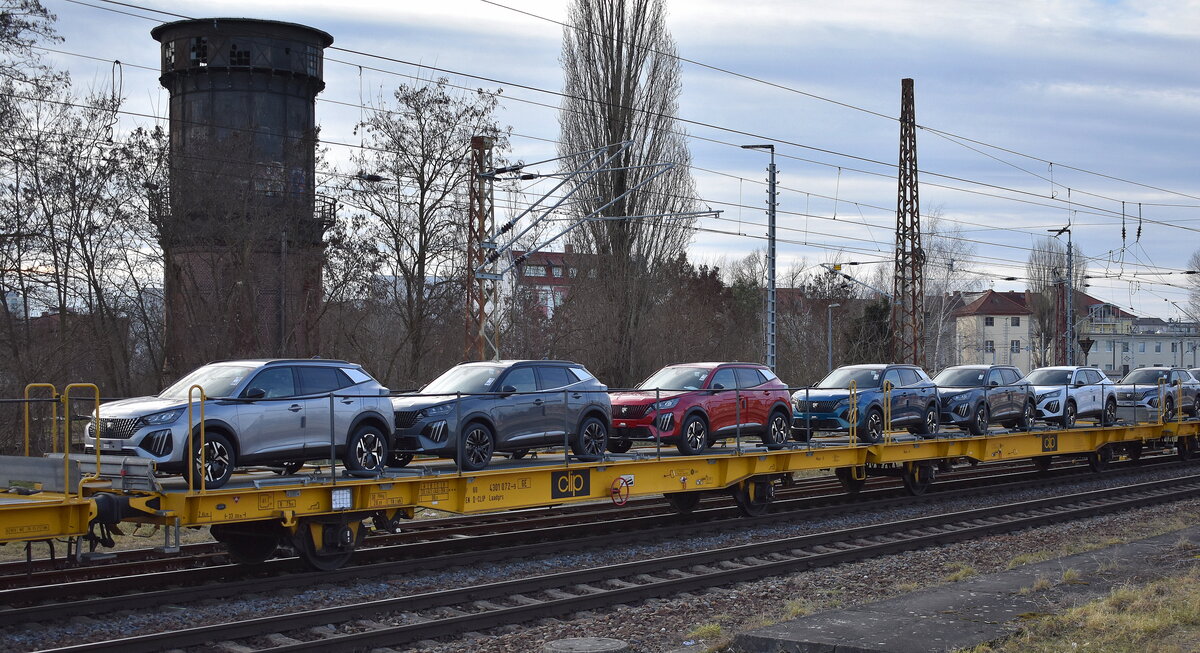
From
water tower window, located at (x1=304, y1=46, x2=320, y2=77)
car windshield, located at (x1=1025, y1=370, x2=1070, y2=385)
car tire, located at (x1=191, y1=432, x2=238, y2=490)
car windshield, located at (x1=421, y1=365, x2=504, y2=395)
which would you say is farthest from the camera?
water tower window, located at (x1=304, y1=46, x2=320, y2=77)

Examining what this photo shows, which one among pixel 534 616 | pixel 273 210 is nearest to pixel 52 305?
pixel 273 210

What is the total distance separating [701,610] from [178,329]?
1013 inches

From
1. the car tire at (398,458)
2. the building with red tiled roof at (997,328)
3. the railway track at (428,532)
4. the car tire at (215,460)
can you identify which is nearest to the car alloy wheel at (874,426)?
the railway track at (428,532)

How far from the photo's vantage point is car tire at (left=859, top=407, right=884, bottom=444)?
20.8m

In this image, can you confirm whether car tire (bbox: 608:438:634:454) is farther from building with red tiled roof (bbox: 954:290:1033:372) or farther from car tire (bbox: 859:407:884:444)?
building with red tiled roof (bbox: 954:290:1033:372)

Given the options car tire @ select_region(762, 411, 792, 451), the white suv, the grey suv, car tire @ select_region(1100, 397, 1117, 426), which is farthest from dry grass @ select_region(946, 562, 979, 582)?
car tire @ select_region(1100, 397, 1117, 426)

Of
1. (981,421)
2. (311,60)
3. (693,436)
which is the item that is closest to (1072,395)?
(981,421)

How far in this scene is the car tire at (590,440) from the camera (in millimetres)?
16109

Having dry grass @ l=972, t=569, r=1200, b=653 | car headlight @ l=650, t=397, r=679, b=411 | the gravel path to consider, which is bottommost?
the gravel path

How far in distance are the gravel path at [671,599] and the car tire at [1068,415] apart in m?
8.96

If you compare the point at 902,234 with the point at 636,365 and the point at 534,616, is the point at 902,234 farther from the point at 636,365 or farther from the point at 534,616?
the point at 534,616

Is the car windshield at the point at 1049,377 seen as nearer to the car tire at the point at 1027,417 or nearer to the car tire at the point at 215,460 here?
the car tire at the point at 1027,417

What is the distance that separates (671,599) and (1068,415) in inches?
714

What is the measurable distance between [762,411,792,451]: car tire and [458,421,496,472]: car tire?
19.7 feet
